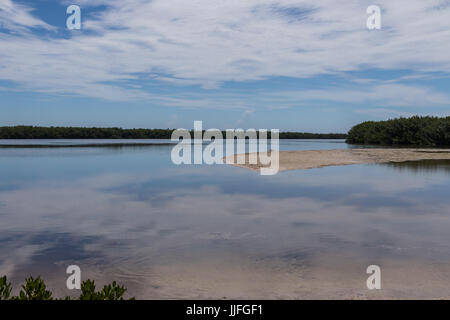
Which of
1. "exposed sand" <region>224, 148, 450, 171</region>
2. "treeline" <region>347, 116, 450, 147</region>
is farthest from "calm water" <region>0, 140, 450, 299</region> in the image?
"treeline" <region>347, 116, 450, 147</region>

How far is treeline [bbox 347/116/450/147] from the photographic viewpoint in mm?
62875

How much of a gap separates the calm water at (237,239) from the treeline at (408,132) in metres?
52.7

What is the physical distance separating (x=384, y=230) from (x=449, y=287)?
363cm

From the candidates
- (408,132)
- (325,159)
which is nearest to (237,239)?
(325,159)

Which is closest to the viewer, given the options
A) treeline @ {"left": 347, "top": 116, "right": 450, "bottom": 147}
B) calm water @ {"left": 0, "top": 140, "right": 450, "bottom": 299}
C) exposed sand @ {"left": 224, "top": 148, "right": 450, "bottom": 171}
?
calm water @ {"left": 0, "top": 140, "right": 450, "bottom": 299}

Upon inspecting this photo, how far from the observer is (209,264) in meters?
6.93

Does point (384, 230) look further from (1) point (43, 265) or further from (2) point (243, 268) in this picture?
(1) point (43, 265)

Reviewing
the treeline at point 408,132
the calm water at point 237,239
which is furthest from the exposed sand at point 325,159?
the treeline at point 408,132

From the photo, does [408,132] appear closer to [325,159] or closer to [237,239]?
[325,159]

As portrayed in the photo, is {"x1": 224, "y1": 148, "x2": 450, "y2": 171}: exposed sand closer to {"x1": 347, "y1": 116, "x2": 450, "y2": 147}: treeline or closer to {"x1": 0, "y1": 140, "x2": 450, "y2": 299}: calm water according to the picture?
{"x1": 0, "y1": 140, "x2": 450, "y2": 299}: calm water

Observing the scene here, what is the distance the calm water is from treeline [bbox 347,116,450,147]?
52715mm

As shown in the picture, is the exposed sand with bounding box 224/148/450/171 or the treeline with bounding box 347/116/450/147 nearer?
the exposed sand with bounding box 224/148/450/171

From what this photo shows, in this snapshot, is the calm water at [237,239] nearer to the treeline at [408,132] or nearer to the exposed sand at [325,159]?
the exposed sand at [325,159]
